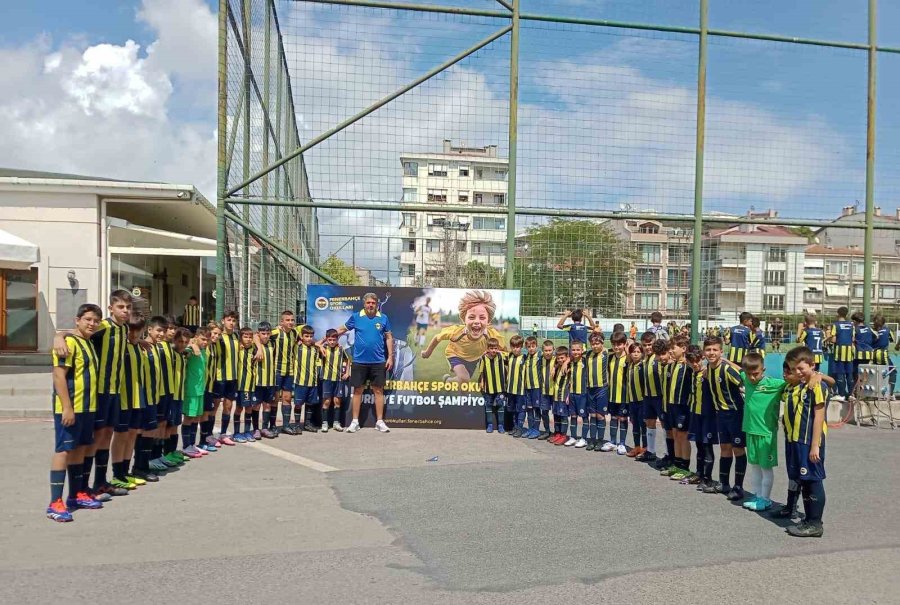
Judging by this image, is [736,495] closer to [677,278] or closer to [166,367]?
[677,278]

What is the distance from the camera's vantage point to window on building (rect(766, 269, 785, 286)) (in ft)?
39.8

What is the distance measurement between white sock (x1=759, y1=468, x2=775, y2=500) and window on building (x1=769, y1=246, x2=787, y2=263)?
6.22 metres

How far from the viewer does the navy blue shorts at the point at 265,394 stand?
992 cm

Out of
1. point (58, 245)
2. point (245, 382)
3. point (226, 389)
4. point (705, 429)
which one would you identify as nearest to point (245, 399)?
point (245, 382)

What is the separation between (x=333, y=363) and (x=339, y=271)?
54.2 inches

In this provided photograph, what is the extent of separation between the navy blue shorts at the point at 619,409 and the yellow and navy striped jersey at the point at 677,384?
3.50 ft

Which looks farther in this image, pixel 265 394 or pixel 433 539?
pixel 265 394

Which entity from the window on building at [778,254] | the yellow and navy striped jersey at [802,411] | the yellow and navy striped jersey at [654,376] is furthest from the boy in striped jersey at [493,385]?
the yellow and navy striped jersey at [802,411]

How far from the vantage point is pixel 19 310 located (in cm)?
1678

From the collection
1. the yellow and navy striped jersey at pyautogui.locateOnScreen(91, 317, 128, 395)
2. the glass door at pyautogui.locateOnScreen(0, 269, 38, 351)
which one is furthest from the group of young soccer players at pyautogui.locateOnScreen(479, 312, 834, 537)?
the glass door at pyautogui.locateOnScreen(0, 269, 38, 351)

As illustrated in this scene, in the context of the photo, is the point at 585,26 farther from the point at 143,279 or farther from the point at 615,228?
the point at 143,279

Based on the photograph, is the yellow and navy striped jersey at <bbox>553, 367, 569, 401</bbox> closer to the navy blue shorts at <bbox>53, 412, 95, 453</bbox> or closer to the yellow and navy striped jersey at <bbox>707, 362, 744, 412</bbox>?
the yellow and navy striped jersey at <bbox>707, 362, 744, 412</bbox>

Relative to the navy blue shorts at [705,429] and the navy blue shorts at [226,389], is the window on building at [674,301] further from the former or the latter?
the navy blue shorts at [226,389]

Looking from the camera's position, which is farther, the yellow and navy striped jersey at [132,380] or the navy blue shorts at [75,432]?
the yellow and navy striped jersey at [132,380]
